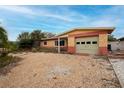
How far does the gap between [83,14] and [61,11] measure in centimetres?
205

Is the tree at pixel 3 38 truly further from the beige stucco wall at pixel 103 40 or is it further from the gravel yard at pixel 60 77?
the beige stucco wall at pixel 103 40

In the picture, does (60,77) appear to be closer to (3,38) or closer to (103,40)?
(3,38)

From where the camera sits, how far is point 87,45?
15453mm

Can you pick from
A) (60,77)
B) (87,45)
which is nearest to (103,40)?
(87,45)

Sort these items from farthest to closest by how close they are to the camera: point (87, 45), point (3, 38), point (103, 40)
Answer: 1. point (87, 45)
2. point (103, 40)
3. point (3, 38)

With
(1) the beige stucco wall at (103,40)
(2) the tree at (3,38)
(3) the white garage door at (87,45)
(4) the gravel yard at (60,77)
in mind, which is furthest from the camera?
(3) the white garage door at (87,45)

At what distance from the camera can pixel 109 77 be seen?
7.11 m

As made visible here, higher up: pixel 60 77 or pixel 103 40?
pixel 103 40

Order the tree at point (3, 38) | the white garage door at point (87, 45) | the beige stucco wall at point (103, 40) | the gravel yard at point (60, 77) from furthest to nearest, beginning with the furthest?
the white garage door at point (87, 45)
the beige stucco wall at point (103, 40)
the tree at point (3, 38)
the gravel yard at point (60, 77)

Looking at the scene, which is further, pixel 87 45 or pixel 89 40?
pixel 87 45

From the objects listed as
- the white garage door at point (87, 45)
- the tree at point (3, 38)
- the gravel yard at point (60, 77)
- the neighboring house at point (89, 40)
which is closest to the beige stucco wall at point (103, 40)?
the neighboring house at point (89, 40)

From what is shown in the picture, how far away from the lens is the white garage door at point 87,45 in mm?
14914
